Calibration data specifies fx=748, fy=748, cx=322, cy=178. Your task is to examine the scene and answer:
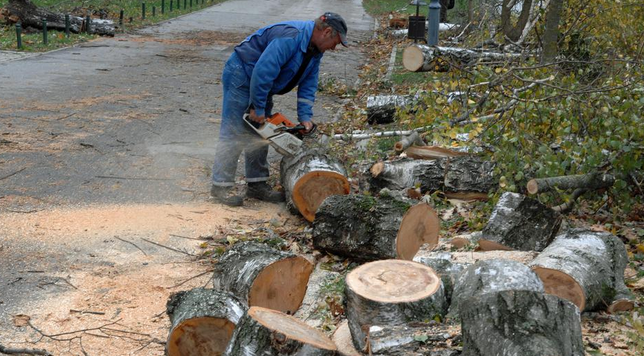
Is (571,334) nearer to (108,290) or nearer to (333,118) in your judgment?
(108,290)

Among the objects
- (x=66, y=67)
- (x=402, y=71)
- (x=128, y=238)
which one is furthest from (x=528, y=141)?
(x=66, y=67)

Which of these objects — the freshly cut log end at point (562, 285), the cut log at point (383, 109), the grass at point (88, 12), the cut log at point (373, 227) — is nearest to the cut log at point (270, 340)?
the freshly cut log end at point (562, 285)

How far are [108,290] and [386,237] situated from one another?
6.77ft

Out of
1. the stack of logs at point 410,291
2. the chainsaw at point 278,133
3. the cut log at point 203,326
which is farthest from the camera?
the chainsaw at point 278,133

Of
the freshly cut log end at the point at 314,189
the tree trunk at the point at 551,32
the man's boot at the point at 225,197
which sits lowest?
the man's boot at the point at 225,197

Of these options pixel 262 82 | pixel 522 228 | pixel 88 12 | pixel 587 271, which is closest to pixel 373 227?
pixel 522 228

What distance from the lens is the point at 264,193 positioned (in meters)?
7.81

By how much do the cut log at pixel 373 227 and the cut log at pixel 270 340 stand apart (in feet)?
5.83

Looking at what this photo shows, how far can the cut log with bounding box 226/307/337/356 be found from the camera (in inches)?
148

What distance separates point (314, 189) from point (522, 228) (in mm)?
2260

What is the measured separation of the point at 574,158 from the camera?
19.6 ft

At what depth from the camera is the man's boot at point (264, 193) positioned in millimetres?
7797

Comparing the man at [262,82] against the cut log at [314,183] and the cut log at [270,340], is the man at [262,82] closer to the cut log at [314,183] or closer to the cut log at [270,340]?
the cut log at [314,183]

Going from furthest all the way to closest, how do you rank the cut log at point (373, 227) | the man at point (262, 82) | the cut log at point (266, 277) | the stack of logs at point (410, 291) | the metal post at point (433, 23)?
the metal post at point (433, 23) < the man at point (262, 82) < the cut log at point (373, 227) < the cut log at point (266, 277) < the stack of logs at point (410, 291)
